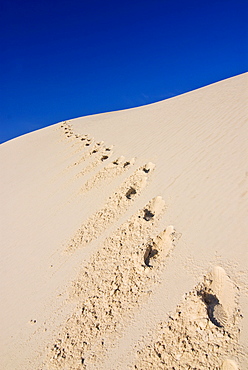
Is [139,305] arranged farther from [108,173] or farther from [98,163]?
[98,163]

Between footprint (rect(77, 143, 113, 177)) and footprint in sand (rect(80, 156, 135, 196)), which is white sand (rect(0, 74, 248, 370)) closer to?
footprint in sand (rect(80, 156, 135, 196))

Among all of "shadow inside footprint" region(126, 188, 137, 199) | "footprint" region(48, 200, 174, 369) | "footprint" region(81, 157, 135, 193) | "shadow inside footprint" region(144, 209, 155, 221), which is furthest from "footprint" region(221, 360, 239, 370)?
"footprint" region(81, 157, 135, 193)

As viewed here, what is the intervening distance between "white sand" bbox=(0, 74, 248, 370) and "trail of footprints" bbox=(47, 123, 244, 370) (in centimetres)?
1

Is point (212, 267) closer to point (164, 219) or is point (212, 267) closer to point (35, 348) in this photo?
point (164, 219)

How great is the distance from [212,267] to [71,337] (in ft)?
5.44

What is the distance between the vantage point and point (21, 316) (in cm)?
329

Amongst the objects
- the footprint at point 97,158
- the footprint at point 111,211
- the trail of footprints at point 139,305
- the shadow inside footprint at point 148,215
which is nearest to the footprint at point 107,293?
the trail of footprints at point 139,305

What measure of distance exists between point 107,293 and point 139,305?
1.42 ft

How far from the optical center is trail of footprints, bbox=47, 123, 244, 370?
84.7 inches

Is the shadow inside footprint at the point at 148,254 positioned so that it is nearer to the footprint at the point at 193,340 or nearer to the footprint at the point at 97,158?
the footprint at the point at 193,340

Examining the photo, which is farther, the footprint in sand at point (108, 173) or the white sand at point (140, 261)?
the footprint in sand at point (108, 173)

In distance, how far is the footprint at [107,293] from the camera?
2564mm

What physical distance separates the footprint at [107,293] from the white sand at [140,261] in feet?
0.04

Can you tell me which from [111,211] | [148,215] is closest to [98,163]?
[111,211]
